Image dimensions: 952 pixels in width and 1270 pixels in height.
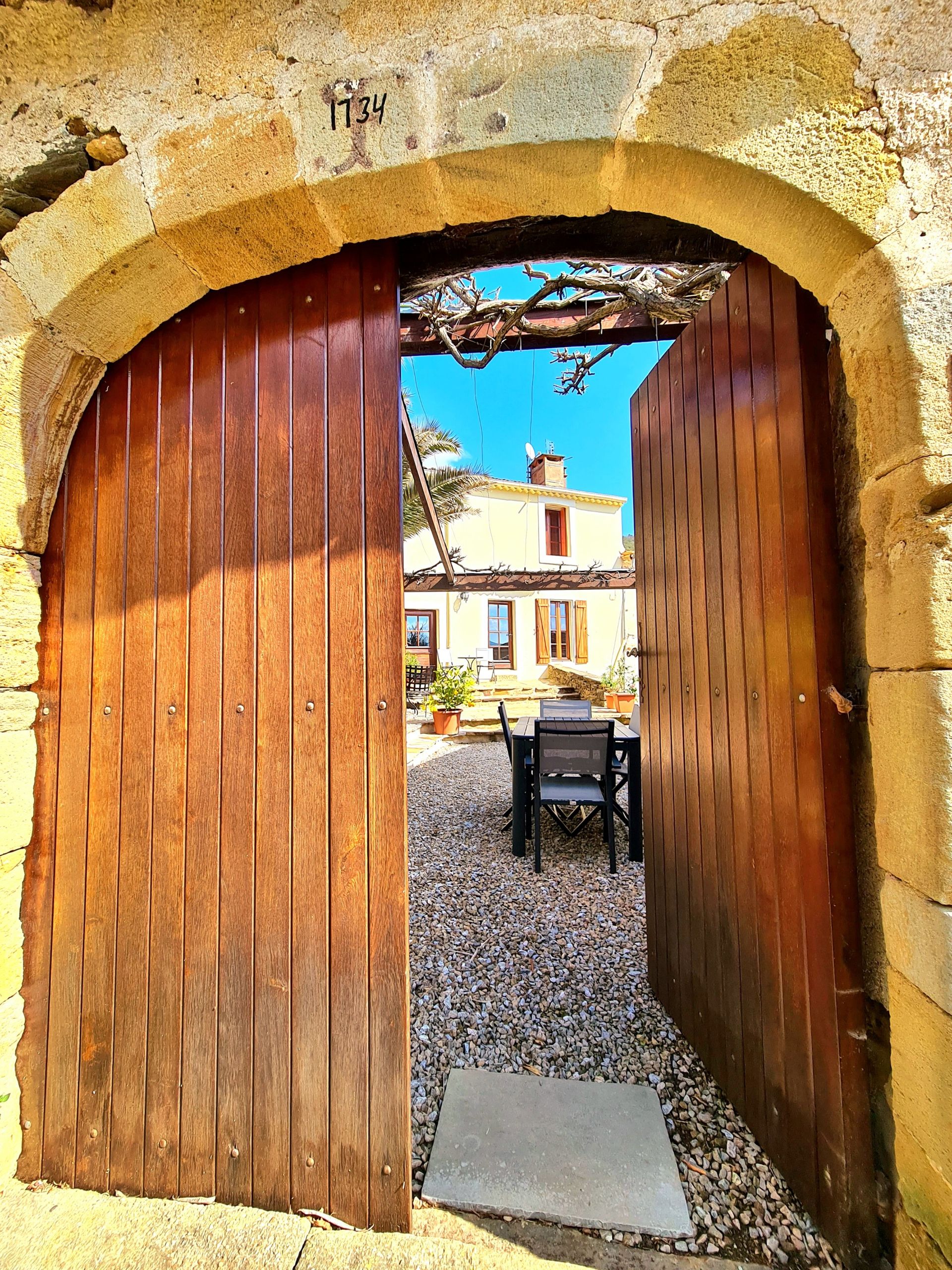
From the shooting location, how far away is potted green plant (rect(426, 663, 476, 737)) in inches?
353

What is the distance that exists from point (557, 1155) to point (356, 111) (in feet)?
8.74

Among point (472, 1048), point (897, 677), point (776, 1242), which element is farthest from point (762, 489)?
point (472, 1048)

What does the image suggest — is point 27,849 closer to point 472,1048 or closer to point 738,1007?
point 472,1048

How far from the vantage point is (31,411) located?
132cm

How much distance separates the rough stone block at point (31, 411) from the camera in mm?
1270

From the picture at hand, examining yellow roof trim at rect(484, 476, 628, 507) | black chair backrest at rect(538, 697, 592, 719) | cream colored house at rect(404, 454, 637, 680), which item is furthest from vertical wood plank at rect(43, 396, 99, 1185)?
yellow roof trim at rect(484, 476, 628, 507)

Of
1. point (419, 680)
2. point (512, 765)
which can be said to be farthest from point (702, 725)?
point (419, 680)

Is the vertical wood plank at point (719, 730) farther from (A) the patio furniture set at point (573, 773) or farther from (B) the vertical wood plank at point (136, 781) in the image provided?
(A) the patio furniture set at point (573, 773)

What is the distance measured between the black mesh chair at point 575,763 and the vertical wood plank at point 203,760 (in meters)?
2.64

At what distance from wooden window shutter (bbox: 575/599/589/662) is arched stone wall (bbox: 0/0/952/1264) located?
1330 centimetres

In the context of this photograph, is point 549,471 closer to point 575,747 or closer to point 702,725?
point 575,747

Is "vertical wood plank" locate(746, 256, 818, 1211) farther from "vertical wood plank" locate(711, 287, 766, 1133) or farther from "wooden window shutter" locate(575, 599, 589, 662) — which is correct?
"wooden window shutter" locate(575, 599, 589, 662)

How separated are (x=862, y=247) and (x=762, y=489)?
1.83ft

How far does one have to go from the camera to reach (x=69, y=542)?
1427 millimetres
